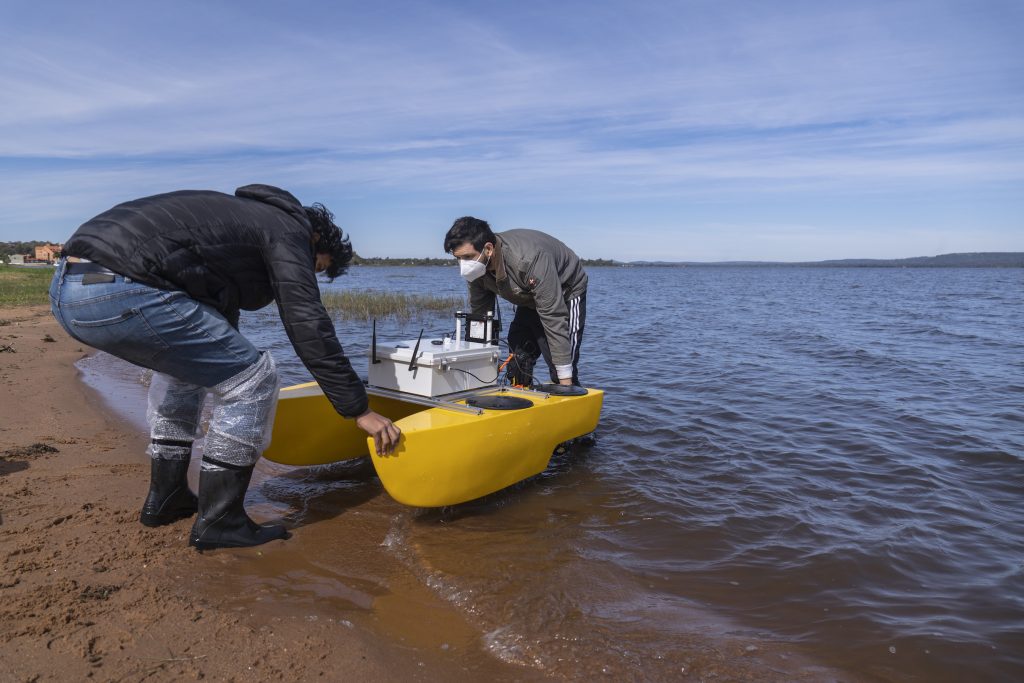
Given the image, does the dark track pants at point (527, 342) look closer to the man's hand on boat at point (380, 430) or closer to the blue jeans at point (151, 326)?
the man's hand on boat at point (380, 430)

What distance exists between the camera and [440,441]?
3.43m

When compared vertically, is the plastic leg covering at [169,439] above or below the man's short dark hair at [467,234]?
below

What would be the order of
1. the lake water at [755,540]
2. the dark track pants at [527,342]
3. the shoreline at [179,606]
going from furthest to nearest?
the dark track pants at [527,342] → the lake water at [755,540] → the shoreline at [179,606]

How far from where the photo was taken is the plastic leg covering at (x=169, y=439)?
10.8ft

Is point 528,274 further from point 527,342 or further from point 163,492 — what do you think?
point 163,492

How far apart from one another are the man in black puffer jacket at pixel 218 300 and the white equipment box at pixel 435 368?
3.05 ft

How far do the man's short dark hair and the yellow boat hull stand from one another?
1.10 m

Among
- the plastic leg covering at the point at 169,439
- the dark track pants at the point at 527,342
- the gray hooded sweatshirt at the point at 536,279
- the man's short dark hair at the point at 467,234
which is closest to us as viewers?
the plastic leg covering at the point at 169,439

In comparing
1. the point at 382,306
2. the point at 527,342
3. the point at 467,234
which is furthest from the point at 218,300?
the point at 382,306

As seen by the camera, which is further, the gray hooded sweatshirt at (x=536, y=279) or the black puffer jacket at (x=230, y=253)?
the gray hooded sweatshirt at (x=536, y=279)

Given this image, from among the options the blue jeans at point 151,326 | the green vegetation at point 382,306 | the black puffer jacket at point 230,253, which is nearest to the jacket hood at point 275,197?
the black puffer jacket at point 230,253

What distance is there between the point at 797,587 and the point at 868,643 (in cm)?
51

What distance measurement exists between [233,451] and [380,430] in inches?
25.9

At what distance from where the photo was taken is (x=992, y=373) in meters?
9.67
